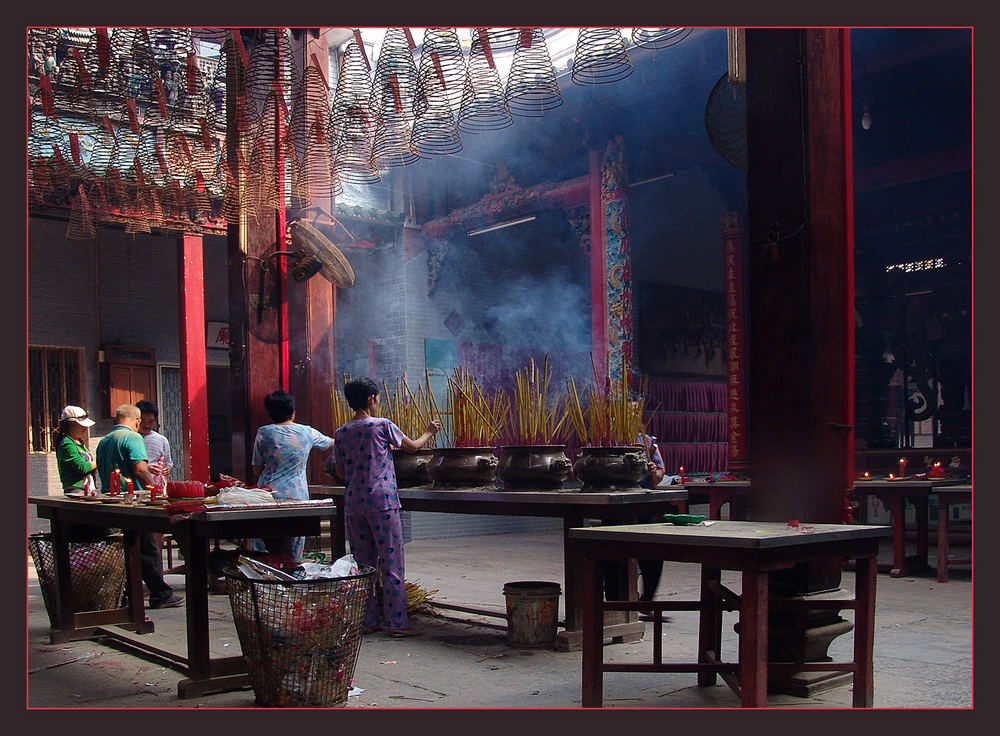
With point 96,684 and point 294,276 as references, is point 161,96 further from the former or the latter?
point 96,684

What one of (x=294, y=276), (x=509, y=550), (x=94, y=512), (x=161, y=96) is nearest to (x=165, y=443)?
(x=294, y=276)

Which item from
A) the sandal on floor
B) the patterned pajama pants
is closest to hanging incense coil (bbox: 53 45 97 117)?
the patterned pajama pants

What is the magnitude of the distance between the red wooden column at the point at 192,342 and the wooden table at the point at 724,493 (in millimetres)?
4843

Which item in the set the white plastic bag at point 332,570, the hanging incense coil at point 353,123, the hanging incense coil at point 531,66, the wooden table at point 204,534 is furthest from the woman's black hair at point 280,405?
the hanging incense coil at point 531,66

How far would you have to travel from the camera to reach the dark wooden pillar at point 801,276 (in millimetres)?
4305

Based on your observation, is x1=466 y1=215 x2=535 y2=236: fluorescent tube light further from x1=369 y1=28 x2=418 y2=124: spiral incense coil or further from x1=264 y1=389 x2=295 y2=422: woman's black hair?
x1=264 y1=389 x2=295 y2=422: woman's black hair

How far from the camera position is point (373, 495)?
18.4 ft

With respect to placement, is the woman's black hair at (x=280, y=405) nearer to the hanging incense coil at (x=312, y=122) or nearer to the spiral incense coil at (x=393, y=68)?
the hanging incense coil at (x=312, y=122)

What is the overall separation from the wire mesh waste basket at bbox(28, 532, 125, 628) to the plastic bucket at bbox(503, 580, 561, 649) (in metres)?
2.67

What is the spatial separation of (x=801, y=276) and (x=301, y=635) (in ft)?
8.94

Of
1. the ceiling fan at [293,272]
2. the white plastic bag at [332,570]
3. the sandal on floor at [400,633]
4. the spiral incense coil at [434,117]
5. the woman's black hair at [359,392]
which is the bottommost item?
the sandal on floor at [400,633]

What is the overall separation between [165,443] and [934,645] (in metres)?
6.08

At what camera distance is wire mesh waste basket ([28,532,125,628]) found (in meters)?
6.14

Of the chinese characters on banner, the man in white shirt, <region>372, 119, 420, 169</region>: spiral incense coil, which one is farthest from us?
the chinese characters on banner
